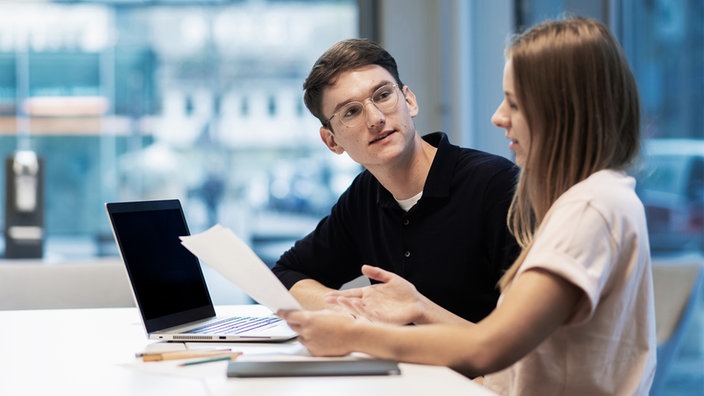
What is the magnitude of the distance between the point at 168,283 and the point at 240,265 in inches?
18.1

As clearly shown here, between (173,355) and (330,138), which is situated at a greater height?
(330,138)

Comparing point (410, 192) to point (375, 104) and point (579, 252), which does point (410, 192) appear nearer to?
point (375, 104)

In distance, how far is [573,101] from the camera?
4.72 feet

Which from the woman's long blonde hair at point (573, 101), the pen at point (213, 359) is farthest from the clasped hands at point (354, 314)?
the woman's long blonde hair at point (573, 101)

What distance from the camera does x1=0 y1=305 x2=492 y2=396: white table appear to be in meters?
1.33

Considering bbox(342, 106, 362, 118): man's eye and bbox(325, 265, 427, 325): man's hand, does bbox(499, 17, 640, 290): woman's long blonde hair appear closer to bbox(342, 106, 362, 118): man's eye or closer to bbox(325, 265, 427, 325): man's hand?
bbox(325, 265, 427, 325): man's hand

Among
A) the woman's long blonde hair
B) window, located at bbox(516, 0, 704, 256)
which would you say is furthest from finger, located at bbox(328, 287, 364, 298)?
window, located at bbox(516, 0, 704, 256)

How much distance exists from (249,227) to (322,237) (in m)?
2.93

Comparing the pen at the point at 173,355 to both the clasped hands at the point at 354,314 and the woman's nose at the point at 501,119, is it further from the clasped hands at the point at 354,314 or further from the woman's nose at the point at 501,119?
the woman's nose at the point at 501,119

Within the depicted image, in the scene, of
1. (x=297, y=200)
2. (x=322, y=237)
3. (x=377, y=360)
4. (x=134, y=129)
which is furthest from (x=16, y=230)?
(x=377, y=360)

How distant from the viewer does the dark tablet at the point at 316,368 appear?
1.41 meters

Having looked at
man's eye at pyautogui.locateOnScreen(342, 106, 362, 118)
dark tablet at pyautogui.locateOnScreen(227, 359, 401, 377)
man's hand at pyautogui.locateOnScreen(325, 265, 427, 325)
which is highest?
man's eye at pyautogui.locateOnScreen(342, 106, 362, 118)

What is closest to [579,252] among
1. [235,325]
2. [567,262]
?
[567,262]

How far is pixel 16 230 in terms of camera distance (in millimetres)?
4121
